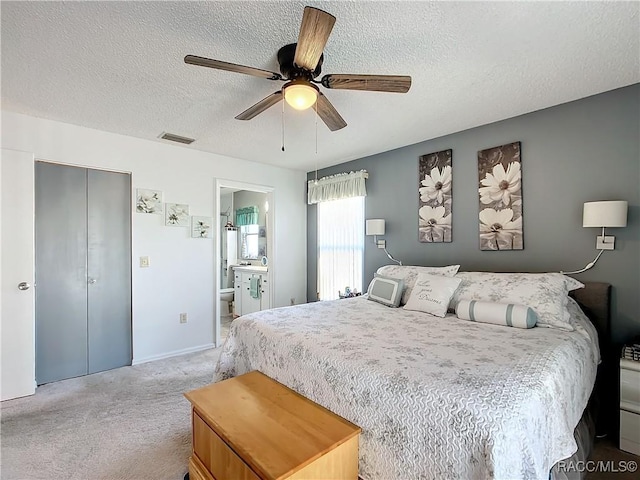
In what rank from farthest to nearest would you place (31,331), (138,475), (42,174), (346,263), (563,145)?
(346,263)
(42,174)
(31,331)
(563,145)
(138,475)

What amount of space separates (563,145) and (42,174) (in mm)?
4685

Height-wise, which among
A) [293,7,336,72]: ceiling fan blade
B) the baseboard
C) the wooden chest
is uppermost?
[293,7,336,72]: ceiling fan blade

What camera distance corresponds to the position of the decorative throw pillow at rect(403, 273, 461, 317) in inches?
98.2

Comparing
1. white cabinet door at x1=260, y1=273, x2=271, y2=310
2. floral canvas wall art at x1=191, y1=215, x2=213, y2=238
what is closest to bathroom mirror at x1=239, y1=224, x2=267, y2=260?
white cabinet door at x1=260, y1=273, x2=271, y2=310

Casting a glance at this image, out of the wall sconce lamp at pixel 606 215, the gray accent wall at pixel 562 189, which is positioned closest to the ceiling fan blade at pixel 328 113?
the gray accent wall at pixel 562 189

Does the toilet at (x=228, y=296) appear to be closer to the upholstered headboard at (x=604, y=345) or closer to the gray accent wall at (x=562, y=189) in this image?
the gray accent wall at (x=562, y=189)

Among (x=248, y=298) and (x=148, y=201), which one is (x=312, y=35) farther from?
(x=248, y=298)

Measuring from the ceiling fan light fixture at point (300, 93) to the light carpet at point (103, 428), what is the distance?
222 cm

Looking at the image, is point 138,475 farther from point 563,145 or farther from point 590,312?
point 563,145

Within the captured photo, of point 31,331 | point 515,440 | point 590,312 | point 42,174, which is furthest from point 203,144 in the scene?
point 590,312

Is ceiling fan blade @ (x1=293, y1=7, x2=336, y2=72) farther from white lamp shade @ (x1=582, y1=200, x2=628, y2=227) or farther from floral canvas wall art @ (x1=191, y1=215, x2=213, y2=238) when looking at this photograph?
floral canvas wall art @ (x1=191, y1=215, x2=213, y2=238)

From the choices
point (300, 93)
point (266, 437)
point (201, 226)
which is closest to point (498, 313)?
point (266, 437)

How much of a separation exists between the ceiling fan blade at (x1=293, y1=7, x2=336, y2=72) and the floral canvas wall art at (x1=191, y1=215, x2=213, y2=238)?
2.76 meters

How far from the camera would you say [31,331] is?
276 centimetres
